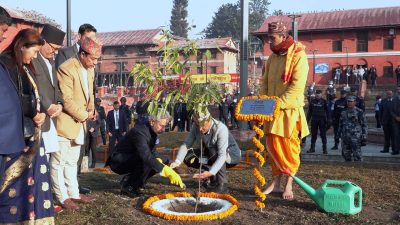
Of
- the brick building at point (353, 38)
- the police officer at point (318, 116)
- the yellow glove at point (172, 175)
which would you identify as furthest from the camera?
the brick building at point (353, 38)

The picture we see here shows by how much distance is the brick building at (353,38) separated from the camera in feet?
146

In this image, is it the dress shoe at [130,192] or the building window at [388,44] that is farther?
the building window at [388,44]

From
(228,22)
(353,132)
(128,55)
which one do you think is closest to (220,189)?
(353,132)

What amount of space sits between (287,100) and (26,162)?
301 centimetres

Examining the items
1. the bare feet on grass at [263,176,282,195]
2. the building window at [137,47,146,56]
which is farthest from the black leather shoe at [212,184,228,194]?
the building window at [137,47,146,56]

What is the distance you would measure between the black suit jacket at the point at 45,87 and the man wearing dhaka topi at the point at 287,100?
2532 mm

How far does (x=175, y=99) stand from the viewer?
16.2 feet

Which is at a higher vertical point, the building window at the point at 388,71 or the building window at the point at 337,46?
the building window at the point at 337,46

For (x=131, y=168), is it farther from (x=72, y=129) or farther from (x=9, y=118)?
(x=9, y=118)

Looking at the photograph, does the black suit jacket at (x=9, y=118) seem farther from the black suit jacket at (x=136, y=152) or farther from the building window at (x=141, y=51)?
the building window at (x=141, y=51)

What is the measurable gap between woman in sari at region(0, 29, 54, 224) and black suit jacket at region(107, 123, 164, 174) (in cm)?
160

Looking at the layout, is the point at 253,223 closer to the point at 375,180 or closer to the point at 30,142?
the point at 30,142

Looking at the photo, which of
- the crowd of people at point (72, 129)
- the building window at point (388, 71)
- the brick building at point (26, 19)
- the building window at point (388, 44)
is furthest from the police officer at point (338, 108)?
the building window at point (388, 71)

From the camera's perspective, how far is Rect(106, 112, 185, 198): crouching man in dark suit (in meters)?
5.48
